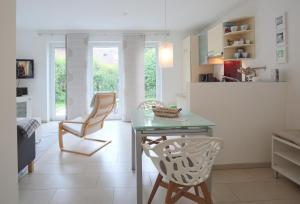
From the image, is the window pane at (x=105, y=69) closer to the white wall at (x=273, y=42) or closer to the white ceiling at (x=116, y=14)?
the white ceiling at (x=116, y=14)

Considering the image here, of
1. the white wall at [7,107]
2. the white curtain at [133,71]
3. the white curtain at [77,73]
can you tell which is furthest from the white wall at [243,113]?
the white curtain at [77,73]

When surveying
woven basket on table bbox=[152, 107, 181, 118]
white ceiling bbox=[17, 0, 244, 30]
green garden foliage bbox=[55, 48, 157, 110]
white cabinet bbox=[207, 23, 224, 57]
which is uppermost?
white ceiling bbox=[17, 0, 244, 30]

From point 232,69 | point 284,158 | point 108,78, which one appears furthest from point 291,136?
point 108,78

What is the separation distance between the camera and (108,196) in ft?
8.51

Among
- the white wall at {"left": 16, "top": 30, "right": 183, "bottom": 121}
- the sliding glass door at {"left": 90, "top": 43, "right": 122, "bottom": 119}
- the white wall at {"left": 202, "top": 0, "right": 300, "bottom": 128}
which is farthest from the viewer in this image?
the sliding glass door at {"left": 90, "top": 43, "right": 122, "bottom": 119}

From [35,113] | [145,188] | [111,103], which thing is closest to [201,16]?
[111,103]

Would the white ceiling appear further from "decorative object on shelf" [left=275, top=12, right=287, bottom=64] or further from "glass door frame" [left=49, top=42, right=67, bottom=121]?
"decorative object on shelf" [left=275, top=12, right=287, bottom=64]

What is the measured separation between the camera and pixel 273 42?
11.9 feet

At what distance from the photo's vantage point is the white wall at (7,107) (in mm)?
1392

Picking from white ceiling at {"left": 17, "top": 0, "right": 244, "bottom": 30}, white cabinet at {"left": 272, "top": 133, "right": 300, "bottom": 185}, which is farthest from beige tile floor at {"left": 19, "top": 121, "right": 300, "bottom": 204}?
white ceiling at {"left": 17, "top": 0, "right": 244, "bottom": 30}

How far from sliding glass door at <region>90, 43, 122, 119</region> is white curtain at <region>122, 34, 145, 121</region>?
41cm

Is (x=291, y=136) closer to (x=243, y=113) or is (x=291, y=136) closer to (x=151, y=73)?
(x=243, y=113)

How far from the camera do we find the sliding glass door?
277 inches

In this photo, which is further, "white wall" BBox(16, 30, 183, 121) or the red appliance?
"white wall" BBox(16, 30, 183, 121)
